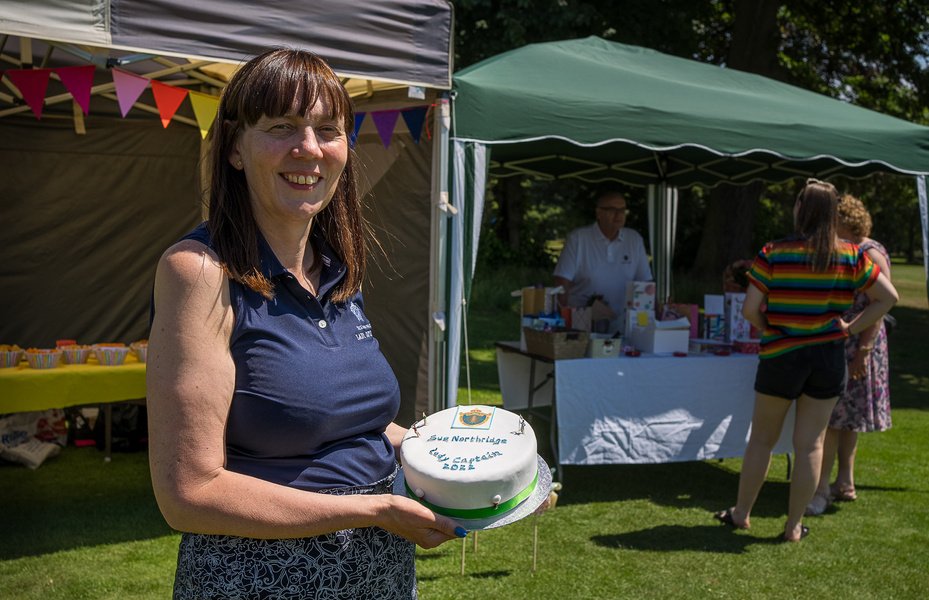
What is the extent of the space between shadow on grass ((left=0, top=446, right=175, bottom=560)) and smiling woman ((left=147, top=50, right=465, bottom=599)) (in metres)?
2.84

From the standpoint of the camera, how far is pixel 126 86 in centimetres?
334

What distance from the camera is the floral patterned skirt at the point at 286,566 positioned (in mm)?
1186

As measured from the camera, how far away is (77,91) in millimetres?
3270

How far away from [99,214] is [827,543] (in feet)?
16.4

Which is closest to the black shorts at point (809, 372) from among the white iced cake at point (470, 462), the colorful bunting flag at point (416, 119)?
the colorful bunting flag at point (416, 119)

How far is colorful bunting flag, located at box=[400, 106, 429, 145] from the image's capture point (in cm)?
386

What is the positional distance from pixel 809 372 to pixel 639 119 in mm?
1694

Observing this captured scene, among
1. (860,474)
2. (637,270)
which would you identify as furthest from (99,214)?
(860,474)

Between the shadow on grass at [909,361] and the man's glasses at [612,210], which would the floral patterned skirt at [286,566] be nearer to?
the man's glasses at [612,210]

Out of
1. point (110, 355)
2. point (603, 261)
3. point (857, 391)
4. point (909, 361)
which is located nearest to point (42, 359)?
point (110, 355)

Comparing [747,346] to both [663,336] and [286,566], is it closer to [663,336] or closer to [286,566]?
[663,336]

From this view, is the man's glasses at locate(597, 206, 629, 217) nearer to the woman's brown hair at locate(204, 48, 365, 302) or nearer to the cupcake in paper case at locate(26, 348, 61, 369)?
the cupcake in paper case at locate(26, 348, 61, 369)

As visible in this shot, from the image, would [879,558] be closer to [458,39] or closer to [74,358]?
[74,358]

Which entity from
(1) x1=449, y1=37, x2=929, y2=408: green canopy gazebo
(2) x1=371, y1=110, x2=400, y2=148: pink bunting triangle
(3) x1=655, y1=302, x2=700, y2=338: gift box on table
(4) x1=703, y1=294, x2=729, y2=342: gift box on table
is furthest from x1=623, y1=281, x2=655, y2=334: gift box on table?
(2) x1=371, y1=110, x2=400, y2=148: pink bunting triangle
